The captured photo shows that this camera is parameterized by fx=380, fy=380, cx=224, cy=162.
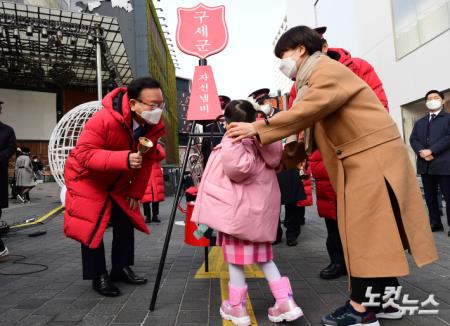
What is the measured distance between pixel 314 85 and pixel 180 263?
271cm

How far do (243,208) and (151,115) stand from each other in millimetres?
1112

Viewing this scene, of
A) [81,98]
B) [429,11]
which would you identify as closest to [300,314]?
[429,11]

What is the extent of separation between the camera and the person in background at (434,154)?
5.31m

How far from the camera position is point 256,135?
7.04 ft

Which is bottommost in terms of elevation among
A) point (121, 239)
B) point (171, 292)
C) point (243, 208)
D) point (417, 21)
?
point (171, 292)

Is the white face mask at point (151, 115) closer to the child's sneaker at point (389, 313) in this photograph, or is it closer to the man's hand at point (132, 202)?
the man's hand at point (132, 202)

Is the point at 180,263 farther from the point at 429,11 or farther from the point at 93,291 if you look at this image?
the point at 429,11

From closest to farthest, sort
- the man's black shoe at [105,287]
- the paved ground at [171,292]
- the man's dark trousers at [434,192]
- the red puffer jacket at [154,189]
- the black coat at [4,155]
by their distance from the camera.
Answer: the paved ground at [171,292] < the man's black shoe at [105,287] < the black coat at [4,155] < the man's dark trousers at [434,192] < the red puffer jacket at [154,189]

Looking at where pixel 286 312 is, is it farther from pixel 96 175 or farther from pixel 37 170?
pixel 37 170

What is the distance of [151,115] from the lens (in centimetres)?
286

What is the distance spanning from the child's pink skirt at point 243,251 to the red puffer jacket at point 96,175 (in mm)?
1059

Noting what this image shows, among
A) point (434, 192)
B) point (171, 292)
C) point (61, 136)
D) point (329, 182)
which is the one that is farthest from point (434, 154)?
point (61, 136)

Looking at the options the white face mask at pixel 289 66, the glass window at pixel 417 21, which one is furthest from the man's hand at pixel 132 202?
the glass window at pixel 417 21

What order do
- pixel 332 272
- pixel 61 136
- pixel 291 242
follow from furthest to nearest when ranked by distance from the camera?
1. pixel 61 136
2. pixel 291 242
3. pixel 332 272
